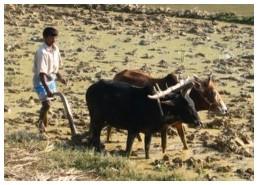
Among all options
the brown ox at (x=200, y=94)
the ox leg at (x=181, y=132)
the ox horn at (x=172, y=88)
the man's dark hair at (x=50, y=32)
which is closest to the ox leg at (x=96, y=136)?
the brown ox at (x=200, y=94)

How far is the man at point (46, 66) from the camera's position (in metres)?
7.96

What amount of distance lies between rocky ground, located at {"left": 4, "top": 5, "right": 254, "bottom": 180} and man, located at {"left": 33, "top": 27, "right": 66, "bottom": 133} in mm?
676

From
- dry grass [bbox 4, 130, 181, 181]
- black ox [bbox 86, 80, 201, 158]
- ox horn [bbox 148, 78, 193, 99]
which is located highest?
ox horn [bbox 148, 78, 193, 99]

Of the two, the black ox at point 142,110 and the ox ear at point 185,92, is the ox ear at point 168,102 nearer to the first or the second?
the black ox at point 142,110

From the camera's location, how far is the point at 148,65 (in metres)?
14.1

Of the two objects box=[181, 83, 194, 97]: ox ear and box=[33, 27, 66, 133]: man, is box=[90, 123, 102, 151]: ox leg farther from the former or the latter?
box=[181, 83, 194, 97]: ox ear

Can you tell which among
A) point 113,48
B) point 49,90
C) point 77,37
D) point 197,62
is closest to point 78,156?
point 49,90

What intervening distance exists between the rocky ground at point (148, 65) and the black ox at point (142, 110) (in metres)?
0.38

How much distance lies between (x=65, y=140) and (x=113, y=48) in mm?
7605

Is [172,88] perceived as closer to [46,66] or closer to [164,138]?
[164,138]

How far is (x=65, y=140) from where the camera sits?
8523 millimetres

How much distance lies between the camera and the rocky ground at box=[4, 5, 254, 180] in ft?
27.3

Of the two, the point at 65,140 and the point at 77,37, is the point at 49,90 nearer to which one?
the point at 65,140

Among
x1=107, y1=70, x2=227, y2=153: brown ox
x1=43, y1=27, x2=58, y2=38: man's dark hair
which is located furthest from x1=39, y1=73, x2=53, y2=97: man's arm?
x1=107, y1=70, x2=227, y2=153: brown ox
